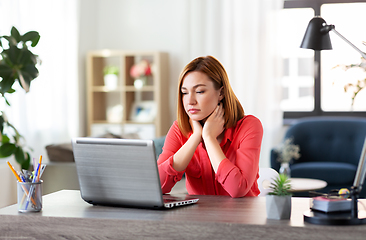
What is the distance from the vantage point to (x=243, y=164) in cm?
167

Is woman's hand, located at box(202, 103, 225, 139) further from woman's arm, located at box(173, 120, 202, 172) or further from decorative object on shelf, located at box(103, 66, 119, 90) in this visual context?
decorative object on shelf, located at box(103, 66, 119, 90)

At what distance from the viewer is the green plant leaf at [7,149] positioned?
38.1 inches

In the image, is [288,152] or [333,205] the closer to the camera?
[333,205]

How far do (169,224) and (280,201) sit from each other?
11.9 inches

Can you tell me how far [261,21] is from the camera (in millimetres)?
5141

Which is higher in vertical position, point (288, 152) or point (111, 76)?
point (111, 76)

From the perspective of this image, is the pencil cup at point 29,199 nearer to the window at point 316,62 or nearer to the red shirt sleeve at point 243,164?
the red shirt sleeve at point 243,164

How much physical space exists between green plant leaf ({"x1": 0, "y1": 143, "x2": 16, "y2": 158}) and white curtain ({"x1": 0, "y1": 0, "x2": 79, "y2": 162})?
2.89 m

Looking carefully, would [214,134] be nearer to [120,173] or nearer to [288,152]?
[120,173]

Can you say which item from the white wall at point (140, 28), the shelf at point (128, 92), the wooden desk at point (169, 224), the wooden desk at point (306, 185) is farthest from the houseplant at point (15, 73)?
the white wall at point (140, 28)

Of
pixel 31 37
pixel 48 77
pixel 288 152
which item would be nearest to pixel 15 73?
pixel 31 37

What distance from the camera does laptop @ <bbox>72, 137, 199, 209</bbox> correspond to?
1338 millimetres

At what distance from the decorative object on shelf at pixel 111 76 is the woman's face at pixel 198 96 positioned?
3.52 m

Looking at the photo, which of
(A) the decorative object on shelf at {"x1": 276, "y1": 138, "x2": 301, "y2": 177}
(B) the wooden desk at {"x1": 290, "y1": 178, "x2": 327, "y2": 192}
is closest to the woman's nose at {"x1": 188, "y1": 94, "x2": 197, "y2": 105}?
(B) the wooden desk at {"x1": 290, "y1": 178, "x2": 327, "y2": 192}
